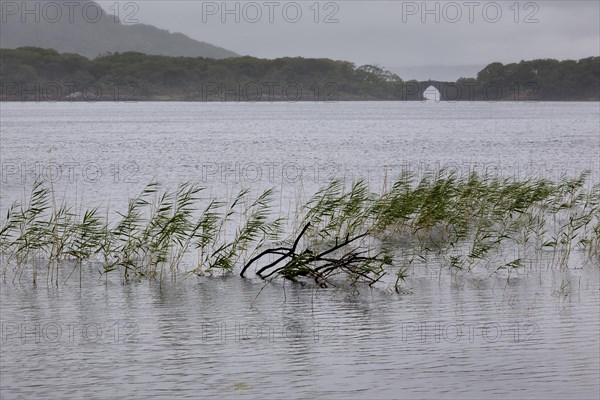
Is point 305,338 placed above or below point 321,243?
below

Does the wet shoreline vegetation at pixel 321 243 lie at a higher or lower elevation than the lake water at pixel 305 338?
higher

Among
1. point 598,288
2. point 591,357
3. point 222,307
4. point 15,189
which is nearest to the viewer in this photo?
point 591,357

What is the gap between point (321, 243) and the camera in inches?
871

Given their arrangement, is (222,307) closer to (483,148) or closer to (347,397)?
(347,397)

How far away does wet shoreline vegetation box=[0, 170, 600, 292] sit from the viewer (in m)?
18.1

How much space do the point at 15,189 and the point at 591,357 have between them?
31.2m

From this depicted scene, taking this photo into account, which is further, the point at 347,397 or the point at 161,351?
the point at 161,351

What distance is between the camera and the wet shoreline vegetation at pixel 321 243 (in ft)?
59.3

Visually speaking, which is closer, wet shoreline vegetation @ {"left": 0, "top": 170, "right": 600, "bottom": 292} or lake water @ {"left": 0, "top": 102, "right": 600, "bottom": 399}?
lake water @ {"left": 0, "top": 102, "right": 600, "bottom": 399}

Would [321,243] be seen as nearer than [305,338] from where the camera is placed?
No

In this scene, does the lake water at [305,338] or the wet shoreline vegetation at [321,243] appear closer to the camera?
the lake water at [305,338]

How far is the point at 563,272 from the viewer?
61.4 feet

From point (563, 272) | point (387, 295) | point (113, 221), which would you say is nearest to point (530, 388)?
point (387, 295)

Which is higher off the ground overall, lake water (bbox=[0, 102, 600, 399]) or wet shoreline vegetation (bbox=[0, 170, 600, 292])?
wet shoreline vegetation (bbox=[0, 170, 600, 292])
